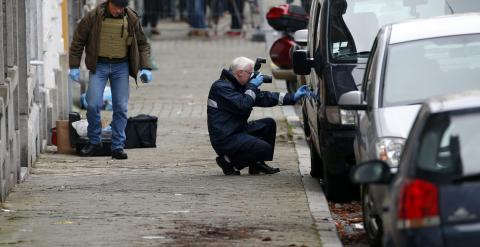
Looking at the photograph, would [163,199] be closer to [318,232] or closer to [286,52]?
[318,232]

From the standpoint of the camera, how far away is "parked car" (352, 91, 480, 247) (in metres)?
8.40

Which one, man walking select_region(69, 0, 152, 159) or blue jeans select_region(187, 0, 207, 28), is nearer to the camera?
man walking select_region(69, 0, 152, 159)

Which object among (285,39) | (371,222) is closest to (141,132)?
(285,39)

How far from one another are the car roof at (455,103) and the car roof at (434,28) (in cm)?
374

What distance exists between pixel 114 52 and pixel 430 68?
5892 millimetres

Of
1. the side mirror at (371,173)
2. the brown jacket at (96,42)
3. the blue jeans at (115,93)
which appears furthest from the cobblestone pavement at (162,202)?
the side mirror at (371,173)

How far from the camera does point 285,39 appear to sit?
22547mm

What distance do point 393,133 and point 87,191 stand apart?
4.34 m

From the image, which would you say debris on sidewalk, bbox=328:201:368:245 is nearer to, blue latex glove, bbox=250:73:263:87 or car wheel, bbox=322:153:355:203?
car wheel, bbox=322:153:355:203

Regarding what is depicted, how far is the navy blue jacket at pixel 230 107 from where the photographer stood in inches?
619

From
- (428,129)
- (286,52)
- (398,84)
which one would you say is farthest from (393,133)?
(286,52)

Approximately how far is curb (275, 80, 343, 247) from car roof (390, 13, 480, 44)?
5.11 ft

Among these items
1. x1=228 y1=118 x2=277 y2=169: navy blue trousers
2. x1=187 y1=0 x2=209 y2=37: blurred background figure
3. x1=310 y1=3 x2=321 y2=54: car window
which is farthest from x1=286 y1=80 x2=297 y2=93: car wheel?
x1=187 y1=0 x2=209 y2=37: blurred background figure

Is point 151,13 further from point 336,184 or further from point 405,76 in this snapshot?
point 405,76
